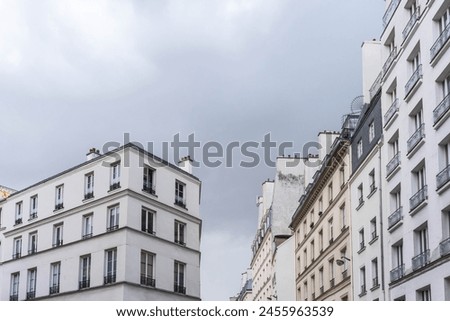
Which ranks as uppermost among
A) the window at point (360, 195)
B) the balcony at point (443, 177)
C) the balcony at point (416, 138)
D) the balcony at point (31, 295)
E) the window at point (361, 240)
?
the balcony at point (416, 138)

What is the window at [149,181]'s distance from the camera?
33.7m

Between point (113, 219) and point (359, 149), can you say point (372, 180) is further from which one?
point (113, 219)

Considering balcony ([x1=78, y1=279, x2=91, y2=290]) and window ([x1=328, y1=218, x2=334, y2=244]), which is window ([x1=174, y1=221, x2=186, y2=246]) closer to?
balcony ([x1=78, y1=279, x2=91, y2=290])

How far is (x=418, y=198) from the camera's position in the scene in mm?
24359

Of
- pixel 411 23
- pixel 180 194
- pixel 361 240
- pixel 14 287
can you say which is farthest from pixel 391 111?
pixel 14 287

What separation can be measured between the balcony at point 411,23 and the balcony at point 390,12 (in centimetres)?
168

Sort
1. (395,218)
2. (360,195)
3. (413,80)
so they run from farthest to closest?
(360,195) → (395,218) → (413,80)

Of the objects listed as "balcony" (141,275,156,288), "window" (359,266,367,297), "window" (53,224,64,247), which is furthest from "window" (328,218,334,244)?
"window" (53,224,64,247)

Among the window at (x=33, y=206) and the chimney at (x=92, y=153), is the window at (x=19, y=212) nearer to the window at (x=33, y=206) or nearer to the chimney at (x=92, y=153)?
the window at (x=33, y=206)

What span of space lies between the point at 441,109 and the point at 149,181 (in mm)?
15652

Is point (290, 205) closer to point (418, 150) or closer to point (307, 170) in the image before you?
point (307, 170)

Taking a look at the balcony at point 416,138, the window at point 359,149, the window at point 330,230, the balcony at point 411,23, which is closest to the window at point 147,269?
the window at point 330,230

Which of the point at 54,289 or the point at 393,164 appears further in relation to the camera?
the point at 54,289

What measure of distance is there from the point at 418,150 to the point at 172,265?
46.6 ft
